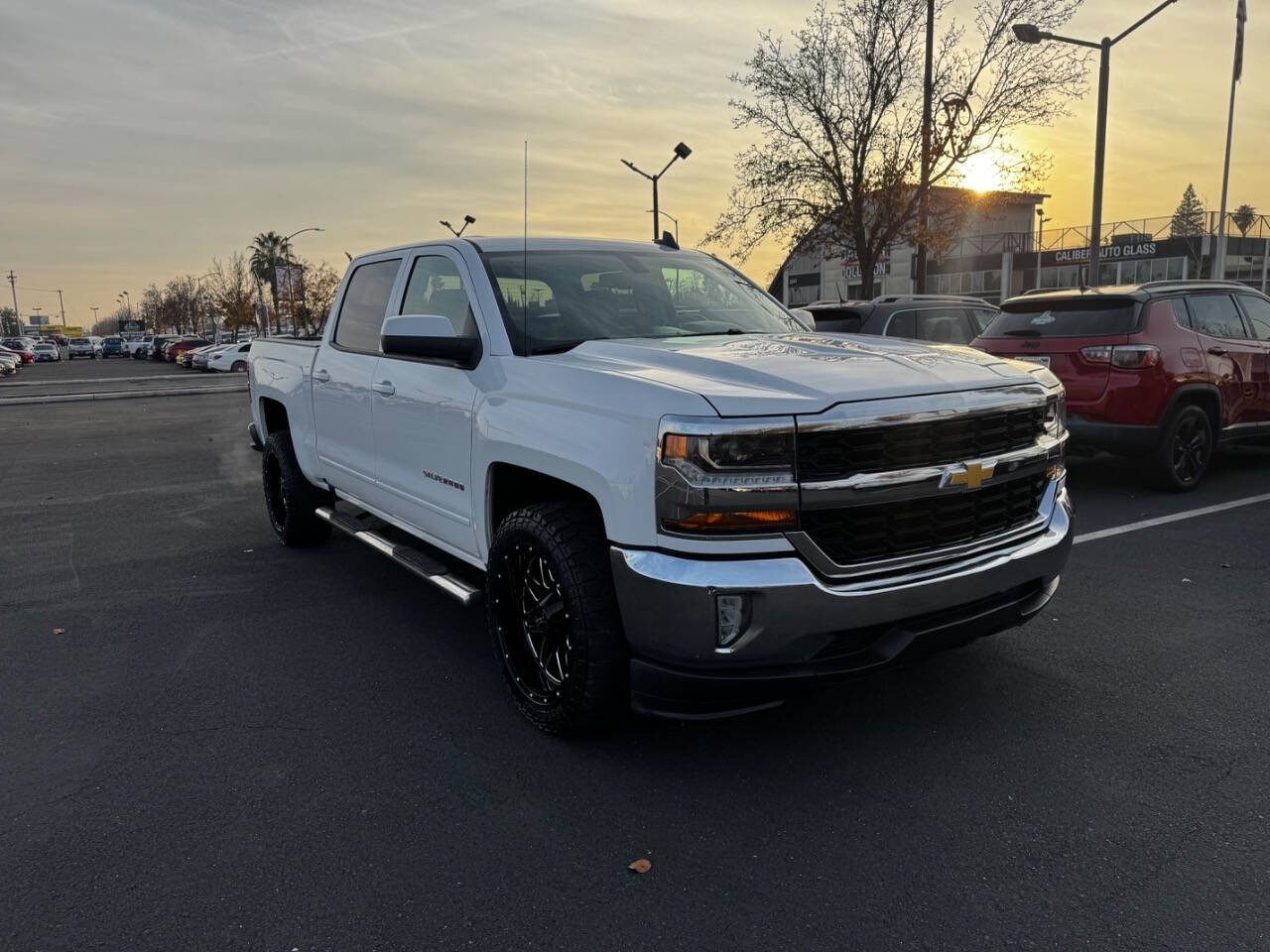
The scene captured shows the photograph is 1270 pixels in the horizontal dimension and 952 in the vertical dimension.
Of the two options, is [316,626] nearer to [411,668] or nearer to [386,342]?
[411,668]

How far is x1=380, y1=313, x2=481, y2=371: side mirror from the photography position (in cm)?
381

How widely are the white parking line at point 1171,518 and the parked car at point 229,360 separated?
41.2 meters

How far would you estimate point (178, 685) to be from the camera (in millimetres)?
4164

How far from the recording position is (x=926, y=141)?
67.4 ft

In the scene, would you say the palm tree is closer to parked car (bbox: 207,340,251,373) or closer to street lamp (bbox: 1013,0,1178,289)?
parked car (bbox: 207,340,251,373)

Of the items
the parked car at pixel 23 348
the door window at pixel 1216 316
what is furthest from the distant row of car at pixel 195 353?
the door window at pixel 1216 316

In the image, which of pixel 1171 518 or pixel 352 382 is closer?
pixel 352 382

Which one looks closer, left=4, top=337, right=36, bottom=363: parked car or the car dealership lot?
the car dealership lot

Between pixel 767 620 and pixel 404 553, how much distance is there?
7.56ft

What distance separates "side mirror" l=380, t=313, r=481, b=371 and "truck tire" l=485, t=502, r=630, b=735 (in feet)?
2.56

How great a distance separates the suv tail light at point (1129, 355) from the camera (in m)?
7.45

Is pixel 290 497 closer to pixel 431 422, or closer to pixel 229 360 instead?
pixel 431 422

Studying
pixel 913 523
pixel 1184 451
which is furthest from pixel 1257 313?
pixel 913 523

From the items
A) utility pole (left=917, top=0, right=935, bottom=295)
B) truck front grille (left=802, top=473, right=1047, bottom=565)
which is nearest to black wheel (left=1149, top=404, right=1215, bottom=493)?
truck front grille (left=802, top=473, right=1047, bottom=565)
